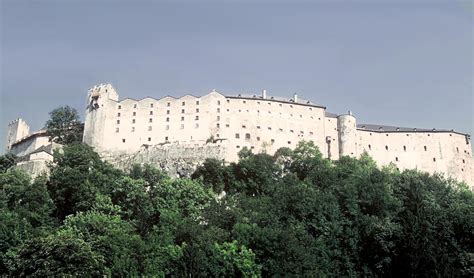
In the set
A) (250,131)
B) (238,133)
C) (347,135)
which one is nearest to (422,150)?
(347,135)

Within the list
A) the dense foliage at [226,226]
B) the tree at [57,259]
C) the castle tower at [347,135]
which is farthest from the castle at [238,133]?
the tree at [57,259]

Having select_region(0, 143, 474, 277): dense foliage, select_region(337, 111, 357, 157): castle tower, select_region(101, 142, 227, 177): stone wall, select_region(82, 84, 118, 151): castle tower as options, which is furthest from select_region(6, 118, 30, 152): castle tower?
select_region(337, 111, 357, 157): castle tower

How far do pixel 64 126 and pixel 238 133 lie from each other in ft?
106

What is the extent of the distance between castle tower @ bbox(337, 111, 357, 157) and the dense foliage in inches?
856

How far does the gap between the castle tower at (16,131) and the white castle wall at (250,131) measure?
65.4 feet

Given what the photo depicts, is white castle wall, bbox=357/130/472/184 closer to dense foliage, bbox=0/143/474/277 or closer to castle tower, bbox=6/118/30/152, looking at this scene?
dense foliage, bbox=0/143/474/277

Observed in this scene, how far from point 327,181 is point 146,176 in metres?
23.5

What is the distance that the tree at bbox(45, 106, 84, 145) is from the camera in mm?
96500

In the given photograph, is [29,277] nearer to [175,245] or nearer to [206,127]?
[175,245]

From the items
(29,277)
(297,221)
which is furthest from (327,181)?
(29,277)

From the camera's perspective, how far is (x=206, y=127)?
90688 millimetres

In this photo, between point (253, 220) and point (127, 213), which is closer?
point (253, 220)

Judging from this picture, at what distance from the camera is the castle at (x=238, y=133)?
8869 cm

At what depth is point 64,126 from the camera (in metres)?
99.1
